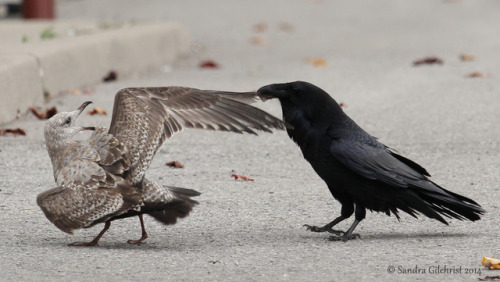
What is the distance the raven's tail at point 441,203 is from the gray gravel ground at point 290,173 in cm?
13

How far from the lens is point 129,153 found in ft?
16.4

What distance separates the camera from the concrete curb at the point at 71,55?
850 centimetres

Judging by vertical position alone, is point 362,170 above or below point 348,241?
above

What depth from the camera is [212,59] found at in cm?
1251

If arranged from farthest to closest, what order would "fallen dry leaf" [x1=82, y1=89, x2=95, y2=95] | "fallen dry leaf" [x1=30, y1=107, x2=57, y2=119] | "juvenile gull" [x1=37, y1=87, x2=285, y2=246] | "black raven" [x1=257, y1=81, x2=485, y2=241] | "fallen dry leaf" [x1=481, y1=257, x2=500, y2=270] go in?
1. "fallen dry leaf" [x1=82, y1=89, x2=95, y2=95]
2. "fallen dry leaf" [x1=30, y1=107, x2=57, y2=119]
3. "black raven" [x1=257, y1=81, x2=485, y2=241]
4. "juvenile gull" [x1=37, y1=87, x2=285, y2=246]
5. "fallen dry leaf" [x1=481, y1=257, x2=500, y2=270]

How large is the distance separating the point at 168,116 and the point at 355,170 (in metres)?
1.04

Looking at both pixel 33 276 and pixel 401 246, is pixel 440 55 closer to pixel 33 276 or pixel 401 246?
pixel 401 246

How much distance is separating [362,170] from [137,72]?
21.3 feet

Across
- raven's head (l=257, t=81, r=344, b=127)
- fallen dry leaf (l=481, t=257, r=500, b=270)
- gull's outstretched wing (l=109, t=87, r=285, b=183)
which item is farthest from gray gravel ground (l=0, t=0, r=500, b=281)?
raven's head (l=257, t=81, r=344, b=127)

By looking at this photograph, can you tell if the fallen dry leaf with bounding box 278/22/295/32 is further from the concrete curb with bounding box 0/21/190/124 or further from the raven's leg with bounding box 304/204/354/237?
the raven's leg with bounding box 304/204/354/237

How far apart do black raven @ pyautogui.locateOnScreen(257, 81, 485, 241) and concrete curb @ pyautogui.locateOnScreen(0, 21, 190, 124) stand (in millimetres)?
3601

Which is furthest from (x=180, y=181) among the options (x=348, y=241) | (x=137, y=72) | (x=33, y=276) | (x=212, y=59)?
(x=212, y=59)

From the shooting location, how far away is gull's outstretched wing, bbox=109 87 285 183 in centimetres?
504

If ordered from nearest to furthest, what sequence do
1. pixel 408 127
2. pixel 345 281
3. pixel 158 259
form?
pixel 345 281, pixel 158 259, pixel 408 127
